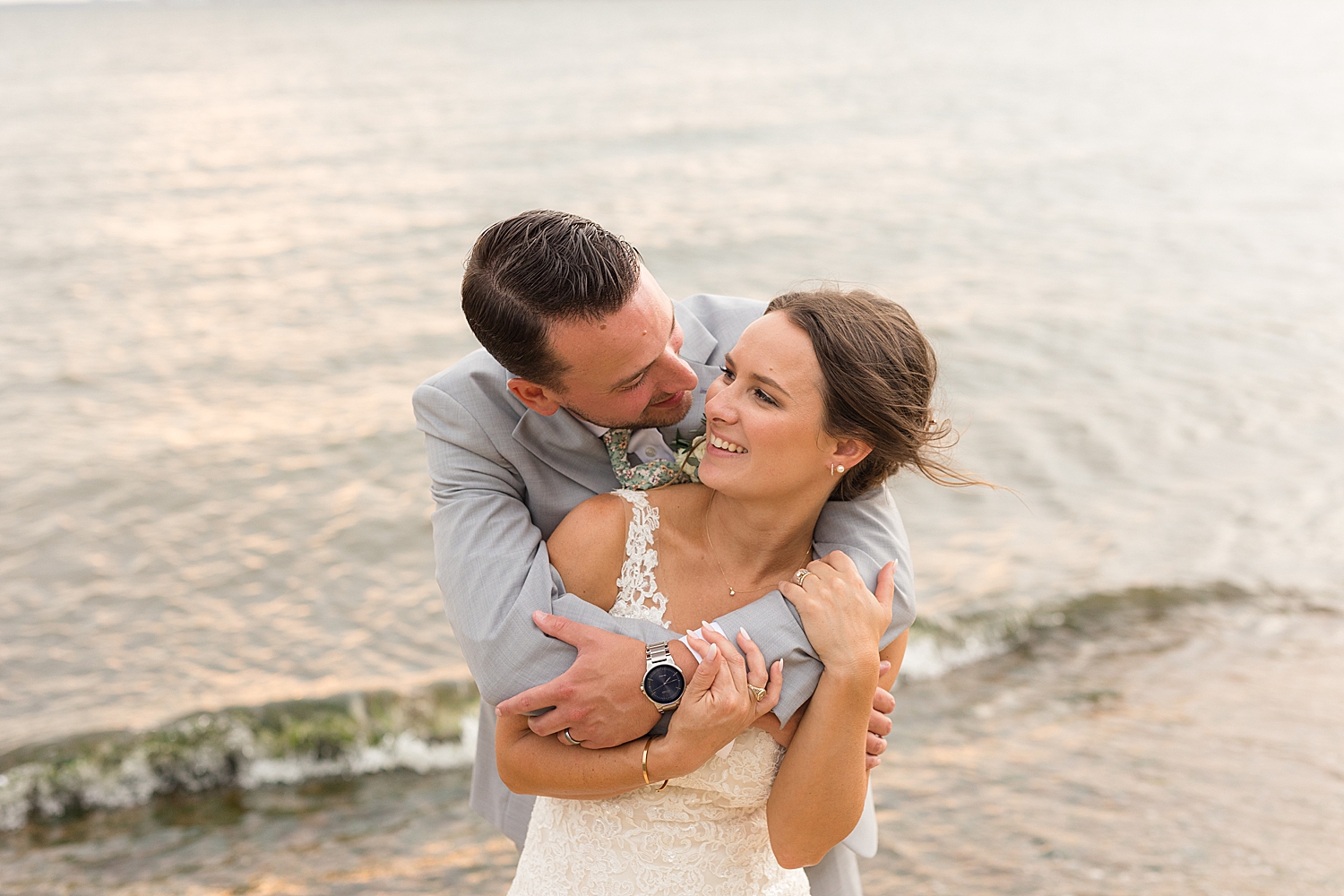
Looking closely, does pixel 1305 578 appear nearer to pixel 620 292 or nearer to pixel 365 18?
pixel 620 292

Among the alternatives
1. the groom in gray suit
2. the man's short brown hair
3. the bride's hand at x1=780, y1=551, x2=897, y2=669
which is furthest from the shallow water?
the man's short brown hair

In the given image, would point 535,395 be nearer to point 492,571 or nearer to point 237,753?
point 492,571

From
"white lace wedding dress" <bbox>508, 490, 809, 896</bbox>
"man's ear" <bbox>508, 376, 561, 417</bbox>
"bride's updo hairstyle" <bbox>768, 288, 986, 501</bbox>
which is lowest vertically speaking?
"white lace wedding dress" <bbox>508, 490, 809, 896</bbox>

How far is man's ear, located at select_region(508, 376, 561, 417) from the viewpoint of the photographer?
275 cm

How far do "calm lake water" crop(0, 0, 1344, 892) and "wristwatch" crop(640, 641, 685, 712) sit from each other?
371cm

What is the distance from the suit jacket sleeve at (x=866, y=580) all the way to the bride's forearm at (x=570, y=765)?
0.31 m

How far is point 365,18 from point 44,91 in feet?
149

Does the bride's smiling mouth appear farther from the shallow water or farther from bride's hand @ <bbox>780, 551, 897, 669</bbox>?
the shallow water

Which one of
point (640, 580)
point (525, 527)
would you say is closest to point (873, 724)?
point (640, 580)

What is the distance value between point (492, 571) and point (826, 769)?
88cm

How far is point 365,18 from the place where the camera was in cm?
7381

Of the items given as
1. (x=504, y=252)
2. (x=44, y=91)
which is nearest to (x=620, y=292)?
(x=504, y=252)

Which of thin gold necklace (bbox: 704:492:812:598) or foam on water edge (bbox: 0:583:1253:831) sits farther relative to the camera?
foam on water edge (bbox: 0:583:1253:831)

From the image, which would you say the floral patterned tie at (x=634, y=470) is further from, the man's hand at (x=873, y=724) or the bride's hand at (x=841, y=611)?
the man's hand at (x=873, y=724)
